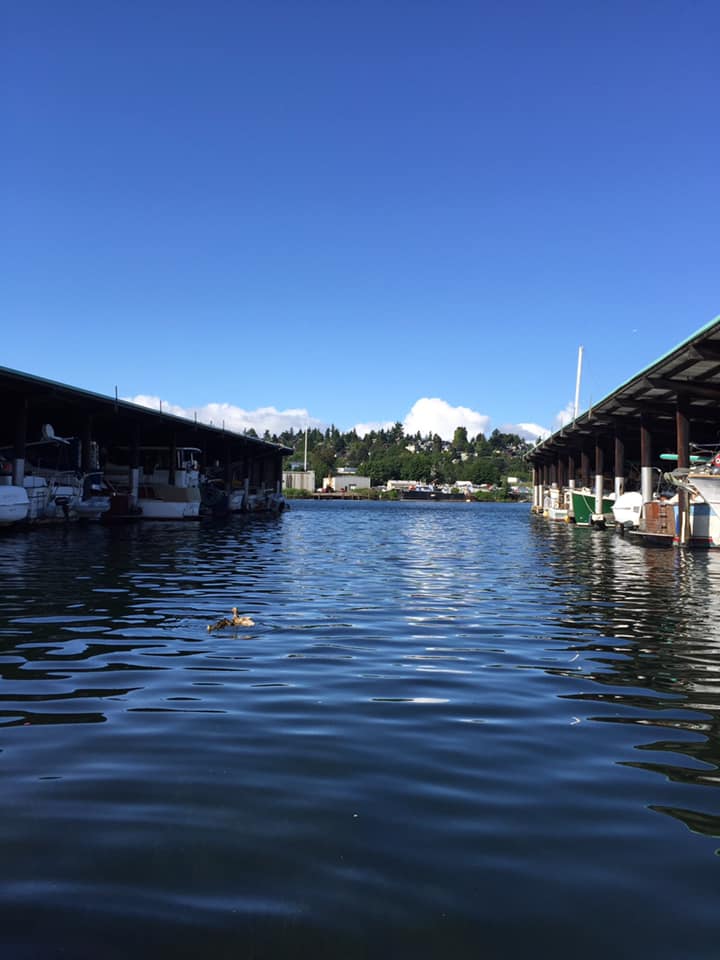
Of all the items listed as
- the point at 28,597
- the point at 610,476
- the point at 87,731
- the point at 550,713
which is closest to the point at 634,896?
Result: the point at 550,713

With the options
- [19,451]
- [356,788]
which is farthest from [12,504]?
[356,788]

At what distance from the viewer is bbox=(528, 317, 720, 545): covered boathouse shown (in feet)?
124

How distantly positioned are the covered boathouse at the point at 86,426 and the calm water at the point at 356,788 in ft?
105

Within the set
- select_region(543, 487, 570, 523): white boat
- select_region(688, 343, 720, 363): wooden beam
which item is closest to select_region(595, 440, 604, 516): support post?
select_region(543, 487, 570, 523): white boat

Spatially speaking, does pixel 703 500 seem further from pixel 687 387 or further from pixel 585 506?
pixel 585 506

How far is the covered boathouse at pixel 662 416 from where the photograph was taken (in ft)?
124

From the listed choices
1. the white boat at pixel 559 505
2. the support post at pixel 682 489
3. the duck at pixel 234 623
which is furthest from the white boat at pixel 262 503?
the duck at pixel 234 623

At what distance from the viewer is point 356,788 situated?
5734mm

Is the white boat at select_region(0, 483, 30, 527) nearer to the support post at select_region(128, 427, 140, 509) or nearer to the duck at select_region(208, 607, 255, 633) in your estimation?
the support post at select_region(128, 427, 140, 509)

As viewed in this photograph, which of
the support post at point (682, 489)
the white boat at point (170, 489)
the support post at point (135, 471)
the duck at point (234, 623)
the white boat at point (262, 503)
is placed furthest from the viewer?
the white boat at point (262, 503)

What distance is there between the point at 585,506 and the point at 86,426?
40953 millimetres

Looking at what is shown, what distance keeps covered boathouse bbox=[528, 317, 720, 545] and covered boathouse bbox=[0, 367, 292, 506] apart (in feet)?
100

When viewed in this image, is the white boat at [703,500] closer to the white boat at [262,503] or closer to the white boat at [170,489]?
the white boat at [170,489]

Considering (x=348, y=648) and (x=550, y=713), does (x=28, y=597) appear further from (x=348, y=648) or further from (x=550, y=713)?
(x=550, y=713)
